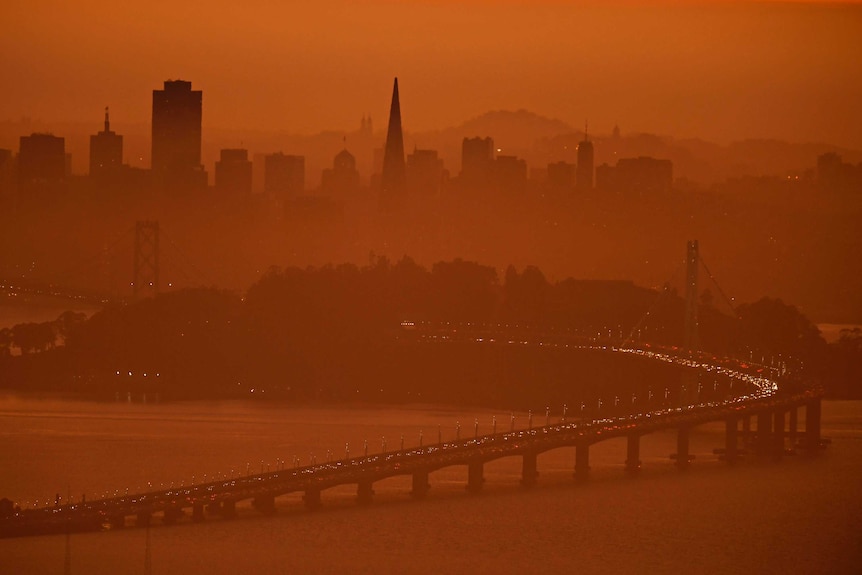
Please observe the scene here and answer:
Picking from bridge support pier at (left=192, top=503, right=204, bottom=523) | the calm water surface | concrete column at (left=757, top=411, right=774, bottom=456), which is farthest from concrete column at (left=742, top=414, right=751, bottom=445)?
bridge support pier at (left=192, top=503, right=204, bottom=523)

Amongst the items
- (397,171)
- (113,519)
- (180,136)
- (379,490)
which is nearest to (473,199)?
(397,171)

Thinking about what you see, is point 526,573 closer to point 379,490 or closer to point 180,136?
point 379,490

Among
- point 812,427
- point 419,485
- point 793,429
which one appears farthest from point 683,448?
point 419,485

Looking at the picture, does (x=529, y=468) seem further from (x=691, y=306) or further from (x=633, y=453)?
(x=691, y=306)

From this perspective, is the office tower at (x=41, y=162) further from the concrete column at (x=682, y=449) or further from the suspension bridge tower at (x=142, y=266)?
the concrete column at (x=682, y=449)

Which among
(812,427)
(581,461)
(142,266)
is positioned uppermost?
(142,266)
